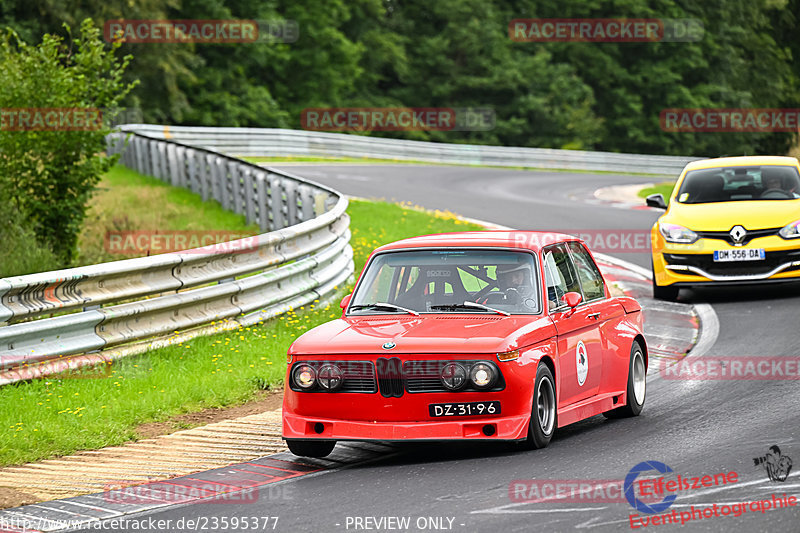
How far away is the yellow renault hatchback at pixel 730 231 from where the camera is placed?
14.7 meters

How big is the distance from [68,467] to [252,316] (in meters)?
4.66

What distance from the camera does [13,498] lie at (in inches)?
281

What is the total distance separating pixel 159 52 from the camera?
48.8 m

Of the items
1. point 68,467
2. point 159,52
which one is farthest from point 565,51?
point 68,467

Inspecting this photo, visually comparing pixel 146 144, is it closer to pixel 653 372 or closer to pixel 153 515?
pixel 653 372

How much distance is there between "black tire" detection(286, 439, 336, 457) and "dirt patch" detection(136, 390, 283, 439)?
1.40 m

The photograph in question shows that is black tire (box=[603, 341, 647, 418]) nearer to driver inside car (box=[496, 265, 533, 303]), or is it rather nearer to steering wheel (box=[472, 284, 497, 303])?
driver inside car (box=[496, 265, 533, 303])

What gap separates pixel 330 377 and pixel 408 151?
39740mm

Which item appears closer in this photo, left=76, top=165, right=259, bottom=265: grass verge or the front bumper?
the front bumper

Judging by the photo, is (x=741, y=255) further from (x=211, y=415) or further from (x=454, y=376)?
(x=454, y=376)

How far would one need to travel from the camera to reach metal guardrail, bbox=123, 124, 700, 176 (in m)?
42.2
